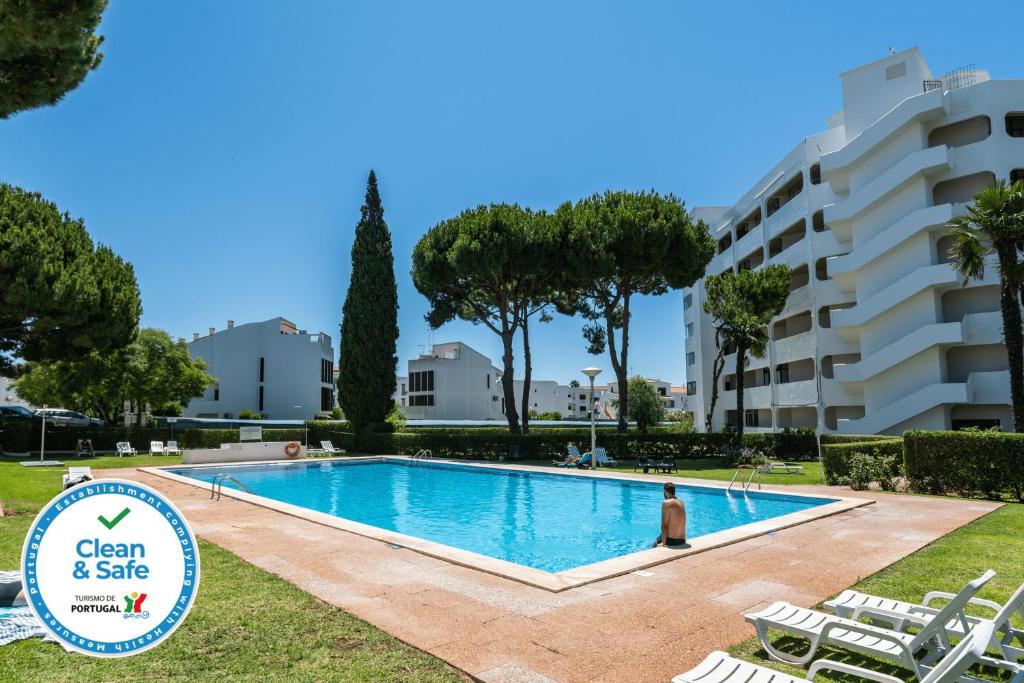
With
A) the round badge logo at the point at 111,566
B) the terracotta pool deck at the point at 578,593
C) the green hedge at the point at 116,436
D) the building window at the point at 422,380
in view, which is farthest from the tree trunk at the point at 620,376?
the building window at the point at 422,380

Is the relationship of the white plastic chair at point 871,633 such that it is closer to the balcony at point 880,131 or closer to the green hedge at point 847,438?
the green hedge at point 847,438

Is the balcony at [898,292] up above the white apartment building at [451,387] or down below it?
above

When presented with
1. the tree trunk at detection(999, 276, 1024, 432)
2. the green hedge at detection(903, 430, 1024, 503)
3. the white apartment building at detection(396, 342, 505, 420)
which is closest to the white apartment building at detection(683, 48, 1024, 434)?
the tree trunk at detection(999, 276, 1024, 432)

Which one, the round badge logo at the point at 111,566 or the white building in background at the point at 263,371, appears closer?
the round badge logo at the point at 111,566

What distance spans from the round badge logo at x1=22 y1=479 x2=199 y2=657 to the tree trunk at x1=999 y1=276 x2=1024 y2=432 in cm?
2019

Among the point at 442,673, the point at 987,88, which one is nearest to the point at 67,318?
the point at 442,673

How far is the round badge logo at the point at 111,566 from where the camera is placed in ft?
10.5

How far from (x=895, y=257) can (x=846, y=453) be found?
1686 centimetres

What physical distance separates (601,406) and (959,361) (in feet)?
253

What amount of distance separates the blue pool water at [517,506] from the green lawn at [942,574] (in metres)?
4.72

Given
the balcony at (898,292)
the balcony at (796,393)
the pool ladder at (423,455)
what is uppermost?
the balcony at (898,292)

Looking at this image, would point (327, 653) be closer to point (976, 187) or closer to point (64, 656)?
point (64, 656)

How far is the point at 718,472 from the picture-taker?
21.9 m

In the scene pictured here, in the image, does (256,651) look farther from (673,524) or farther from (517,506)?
(517,506)
